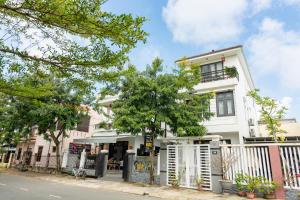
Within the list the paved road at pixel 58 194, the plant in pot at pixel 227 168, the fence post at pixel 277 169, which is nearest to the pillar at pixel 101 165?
the paved road at pixel 58 194

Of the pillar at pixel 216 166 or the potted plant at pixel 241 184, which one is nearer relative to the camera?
the potted plant at pixel 241 184

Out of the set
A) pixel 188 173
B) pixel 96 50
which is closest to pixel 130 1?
pixel 96 50

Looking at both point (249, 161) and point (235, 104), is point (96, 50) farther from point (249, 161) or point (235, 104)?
point (235, 104)

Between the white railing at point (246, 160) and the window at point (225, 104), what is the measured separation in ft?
15.5

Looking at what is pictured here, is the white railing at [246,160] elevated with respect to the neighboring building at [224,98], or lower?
lower

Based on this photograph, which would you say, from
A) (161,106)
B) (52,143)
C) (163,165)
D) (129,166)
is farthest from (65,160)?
(161,106)

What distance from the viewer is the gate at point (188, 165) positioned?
434 inches

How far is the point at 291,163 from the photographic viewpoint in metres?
8.98

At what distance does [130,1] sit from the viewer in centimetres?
487

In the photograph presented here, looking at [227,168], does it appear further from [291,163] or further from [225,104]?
[225,104]

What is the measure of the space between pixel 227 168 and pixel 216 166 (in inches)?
20.0

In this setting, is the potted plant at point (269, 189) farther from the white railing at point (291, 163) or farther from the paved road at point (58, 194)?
the paved road at point (58, 194)

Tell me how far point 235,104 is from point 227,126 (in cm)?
157

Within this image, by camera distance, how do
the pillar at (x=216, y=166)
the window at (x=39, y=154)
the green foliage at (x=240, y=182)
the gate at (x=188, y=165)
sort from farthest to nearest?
the window at (x=39, y=154), the gate at (x=188, y=165), the pillar at (x=216, y=166), the green foliage at (x=240, y=182)
